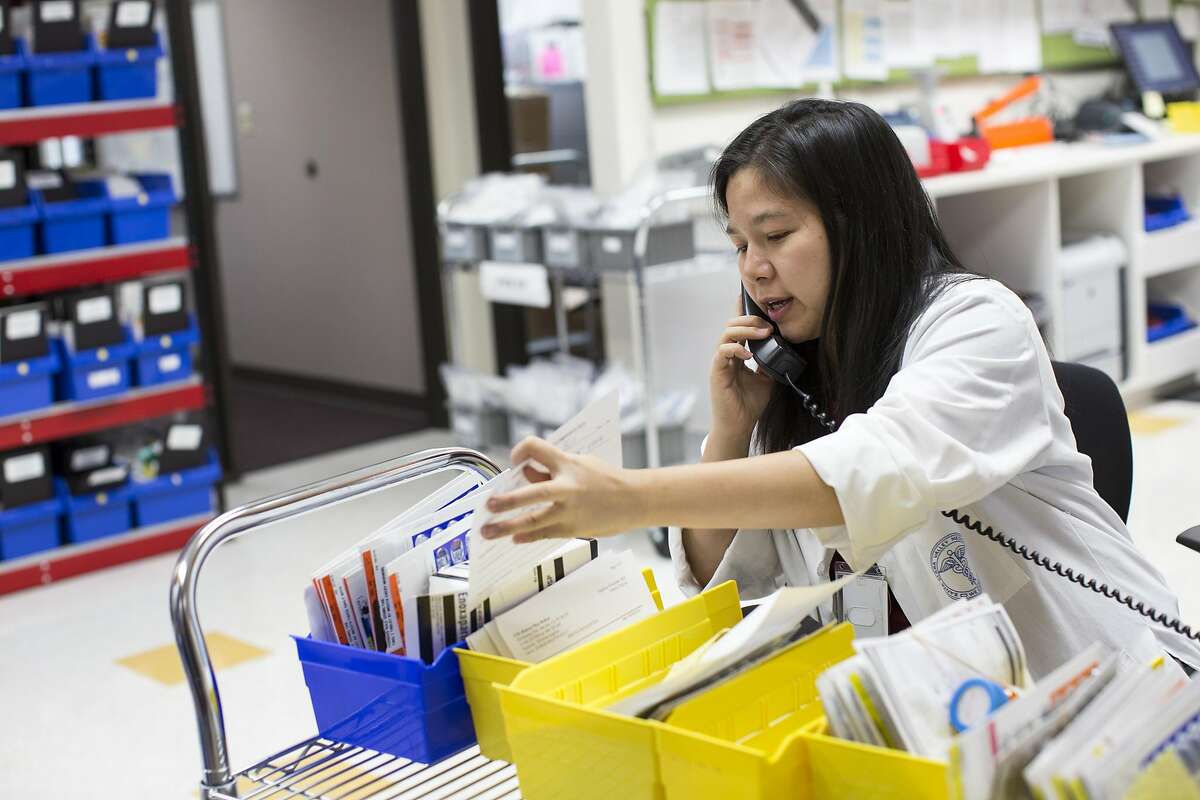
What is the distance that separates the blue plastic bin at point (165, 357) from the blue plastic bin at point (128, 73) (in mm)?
737

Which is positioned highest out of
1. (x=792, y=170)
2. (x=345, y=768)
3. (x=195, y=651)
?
(x=792, y=170)

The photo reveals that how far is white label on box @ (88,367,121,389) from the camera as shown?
4.15 metres

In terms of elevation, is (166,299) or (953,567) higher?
(166,299)

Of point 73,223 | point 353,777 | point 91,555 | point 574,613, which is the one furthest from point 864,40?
point 353,777

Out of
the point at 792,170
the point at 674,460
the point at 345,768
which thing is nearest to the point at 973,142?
the point at 674,460

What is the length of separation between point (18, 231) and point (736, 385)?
3046mm

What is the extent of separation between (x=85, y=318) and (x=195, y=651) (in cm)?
309

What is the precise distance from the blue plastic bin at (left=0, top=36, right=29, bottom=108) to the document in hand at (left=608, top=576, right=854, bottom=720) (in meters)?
3.50

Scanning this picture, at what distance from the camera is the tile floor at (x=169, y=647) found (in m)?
2.88

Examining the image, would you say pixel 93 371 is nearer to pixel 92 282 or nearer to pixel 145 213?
pixel 92 282

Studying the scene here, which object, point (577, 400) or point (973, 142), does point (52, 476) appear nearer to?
point (577, 400)

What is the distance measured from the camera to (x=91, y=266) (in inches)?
162

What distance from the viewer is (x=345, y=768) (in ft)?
4.31

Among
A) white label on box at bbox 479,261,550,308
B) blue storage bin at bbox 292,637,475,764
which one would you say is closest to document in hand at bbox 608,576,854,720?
blue storage bin at bbox 292,637,475,764
